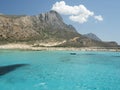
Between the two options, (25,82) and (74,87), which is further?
(25,82)

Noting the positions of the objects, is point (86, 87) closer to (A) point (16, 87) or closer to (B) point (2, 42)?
(A) point (16, 87)

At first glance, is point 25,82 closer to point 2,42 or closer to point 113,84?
point 113,84

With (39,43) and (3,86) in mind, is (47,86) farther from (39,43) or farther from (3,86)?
(39,43)

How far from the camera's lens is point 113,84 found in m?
27.1

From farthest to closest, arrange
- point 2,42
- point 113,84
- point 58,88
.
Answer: point 2,42 → point 113,84 → point 58,88

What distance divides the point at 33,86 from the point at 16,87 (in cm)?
207

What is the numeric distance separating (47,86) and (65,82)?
10.9 ft

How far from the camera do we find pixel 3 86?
2478 centimetres

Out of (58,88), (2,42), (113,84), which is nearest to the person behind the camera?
(58,88)

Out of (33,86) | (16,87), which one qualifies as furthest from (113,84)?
(16,87)

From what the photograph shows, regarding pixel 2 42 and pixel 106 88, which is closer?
pixel 106 88

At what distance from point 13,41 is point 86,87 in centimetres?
17810

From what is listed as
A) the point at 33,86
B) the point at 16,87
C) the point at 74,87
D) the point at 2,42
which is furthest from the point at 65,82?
the point at 2,42

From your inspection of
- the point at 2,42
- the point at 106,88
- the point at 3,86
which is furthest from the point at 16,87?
the point at 2,42
